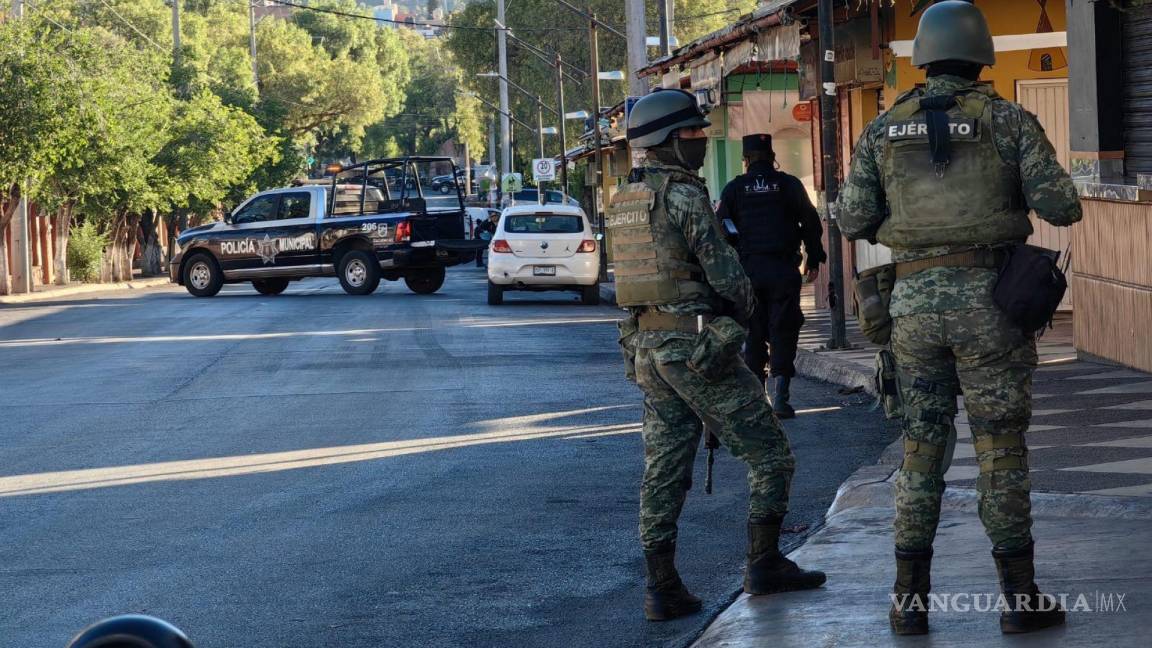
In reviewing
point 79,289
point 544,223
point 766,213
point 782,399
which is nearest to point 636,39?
point 544,223

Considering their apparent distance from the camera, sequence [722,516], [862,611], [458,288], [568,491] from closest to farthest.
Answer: [862,611], [722,516], [568,491], [458,288]

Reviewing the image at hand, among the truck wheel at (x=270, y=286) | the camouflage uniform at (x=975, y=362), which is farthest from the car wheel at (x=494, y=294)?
the camouflage uniform at (x=975, y=362)

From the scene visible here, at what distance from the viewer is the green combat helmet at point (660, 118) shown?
19.2 ft

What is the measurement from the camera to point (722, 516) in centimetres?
789

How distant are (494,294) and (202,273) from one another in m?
8.13

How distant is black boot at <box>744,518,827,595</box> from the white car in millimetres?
19392

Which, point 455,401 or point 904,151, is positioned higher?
point 904,151

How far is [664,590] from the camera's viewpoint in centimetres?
586

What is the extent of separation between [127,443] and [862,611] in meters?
6.69

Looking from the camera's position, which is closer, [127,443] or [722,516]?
[722,516]

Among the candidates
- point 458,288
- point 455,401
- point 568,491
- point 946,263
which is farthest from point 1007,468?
point 458,288

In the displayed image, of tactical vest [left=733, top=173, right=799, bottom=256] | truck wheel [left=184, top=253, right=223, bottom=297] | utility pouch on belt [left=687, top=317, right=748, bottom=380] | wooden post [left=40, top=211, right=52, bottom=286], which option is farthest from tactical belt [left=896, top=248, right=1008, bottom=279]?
wooden post [left=40, top=211, right=52, bottom=286]

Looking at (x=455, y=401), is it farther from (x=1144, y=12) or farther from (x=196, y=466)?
(x=1144, y=12)

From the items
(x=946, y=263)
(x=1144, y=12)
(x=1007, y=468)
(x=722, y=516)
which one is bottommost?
(x=722, y=516)
